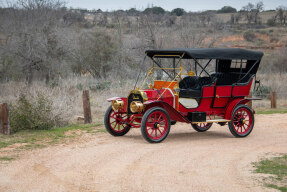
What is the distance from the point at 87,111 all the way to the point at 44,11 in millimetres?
14517

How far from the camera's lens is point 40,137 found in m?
11.1

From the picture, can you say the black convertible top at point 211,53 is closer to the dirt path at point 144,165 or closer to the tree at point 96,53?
the dirt path at point 144,165

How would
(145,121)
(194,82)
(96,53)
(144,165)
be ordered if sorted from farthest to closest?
(96,53) → (194,82) → (145,121) → (144,165)

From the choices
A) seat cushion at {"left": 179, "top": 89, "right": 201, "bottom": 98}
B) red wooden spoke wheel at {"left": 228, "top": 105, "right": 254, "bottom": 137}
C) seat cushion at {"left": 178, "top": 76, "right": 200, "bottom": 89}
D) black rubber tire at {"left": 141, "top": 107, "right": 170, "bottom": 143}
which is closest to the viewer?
black rubber tire at {"left": 141, "top": 107, "right": 170, "bottom": 143}

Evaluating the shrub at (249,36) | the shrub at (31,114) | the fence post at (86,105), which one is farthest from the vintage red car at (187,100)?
the shrub at (249,36)

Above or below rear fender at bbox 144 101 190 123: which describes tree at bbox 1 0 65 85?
above

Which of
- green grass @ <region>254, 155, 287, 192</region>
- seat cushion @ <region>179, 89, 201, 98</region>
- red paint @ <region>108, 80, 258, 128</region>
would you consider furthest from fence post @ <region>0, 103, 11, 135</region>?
green grass @ <region>254, 155, 287, 192</region>

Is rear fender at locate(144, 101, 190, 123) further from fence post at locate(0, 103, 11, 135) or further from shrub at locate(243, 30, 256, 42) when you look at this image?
shrub at locate(243, 30, 256, 42)

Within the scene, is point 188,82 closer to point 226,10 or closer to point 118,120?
point 118,120

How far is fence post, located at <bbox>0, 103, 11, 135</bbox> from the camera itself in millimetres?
11164

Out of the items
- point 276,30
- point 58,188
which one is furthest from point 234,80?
point 276,30

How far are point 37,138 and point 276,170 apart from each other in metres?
5.99

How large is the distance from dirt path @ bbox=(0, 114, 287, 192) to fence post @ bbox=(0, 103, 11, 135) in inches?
82.6

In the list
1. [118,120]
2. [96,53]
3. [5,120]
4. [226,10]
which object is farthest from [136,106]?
[226,10]
